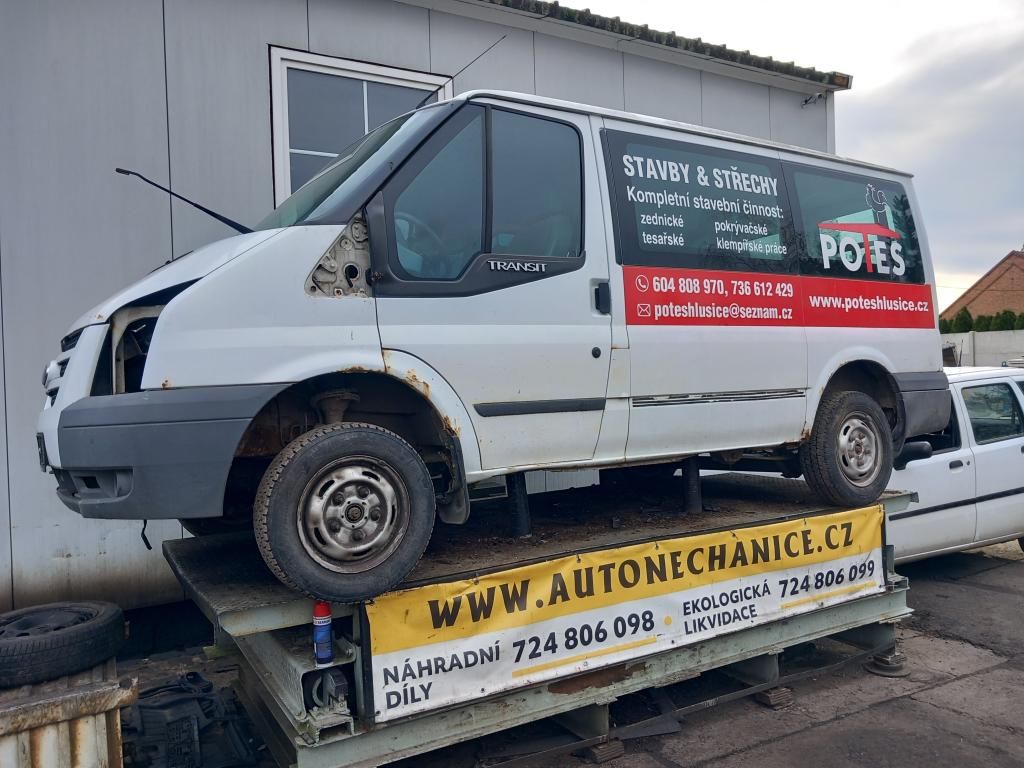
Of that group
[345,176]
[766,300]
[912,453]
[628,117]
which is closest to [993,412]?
[912,453]

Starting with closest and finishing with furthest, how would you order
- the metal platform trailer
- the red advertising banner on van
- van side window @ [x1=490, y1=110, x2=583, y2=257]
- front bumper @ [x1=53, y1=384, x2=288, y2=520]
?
front bumper @ [x1=53, y1=384, x2=288, y2=520] → the metal platform trailer → van side window @ [x1=490, y1=110, x2=583, y2=257] → the red advertising banner on van

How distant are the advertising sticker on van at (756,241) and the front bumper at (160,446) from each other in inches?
76.9

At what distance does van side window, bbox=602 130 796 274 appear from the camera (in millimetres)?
4078

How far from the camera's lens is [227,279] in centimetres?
303

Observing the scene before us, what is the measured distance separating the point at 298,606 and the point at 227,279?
1.28 metres

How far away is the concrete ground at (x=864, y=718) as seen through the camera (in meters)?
3.93

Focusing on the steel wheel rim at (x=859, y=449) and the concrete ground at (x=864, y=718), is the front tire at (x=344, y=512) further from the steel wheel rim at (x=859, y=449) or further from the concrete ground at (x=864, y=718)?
the steel wheel rim at (x=859, y=449)

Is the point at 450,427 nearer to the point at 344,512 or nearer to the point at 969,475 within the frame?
the point at 344,512

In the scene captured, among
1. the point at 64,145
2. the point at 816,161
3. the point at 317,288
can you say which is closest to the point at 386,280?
the point at 317,288

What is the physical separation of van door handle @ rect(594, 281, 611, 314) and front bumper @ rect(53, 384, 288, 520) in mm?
1638

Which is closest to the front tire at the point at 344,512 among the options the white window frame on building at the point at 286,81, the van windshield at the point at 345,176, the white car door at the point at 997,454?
the van windshield at the point at 345,176

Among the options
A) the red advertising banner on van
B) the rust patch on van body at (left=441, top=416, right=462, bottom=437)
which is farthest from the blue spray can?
the red advertising banner on van

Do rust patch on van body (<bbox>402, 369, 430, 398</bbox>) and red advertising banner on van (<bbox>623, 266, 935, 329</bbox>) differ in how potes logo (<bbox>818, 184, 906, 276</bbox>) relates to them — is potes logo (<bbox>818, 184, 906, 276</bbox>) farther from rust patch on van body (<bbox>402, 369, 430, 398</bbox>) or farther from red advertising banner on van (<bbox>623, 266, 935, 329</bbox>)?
rust patch on van body (<bbox>402, 369, 430, 398</bbox>)

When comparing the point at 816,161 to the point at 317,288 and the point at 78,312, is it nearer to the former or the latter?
the point at 317,288
